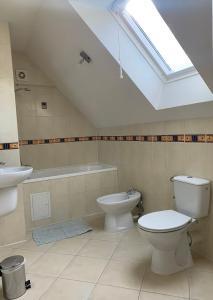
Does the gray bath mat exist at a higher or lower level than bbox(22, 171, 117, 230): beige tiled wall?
lower

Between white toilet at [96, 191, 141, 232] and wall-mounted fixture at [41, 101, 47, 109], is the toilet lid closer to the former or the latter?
white toilet at [96, 191, 141, 232]

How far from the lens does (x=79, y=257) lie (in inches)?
88.9

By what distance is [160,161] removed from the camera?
2619mm

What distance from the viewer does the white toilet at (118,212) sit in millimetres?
2723

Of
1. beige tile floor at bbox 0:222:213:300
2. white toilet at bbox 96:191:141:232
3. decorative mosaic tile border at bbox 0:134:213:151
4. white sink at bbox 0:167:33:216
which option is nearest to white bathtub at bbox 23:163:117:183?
decorative mosaic tile border at bbox 0:134:213:151

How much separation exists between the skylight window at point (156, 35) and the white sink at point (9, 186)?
1549mm

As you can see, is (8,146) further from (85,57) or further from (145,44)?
(145,44)

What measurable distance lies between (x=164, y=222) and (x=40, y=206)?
1.62 meters

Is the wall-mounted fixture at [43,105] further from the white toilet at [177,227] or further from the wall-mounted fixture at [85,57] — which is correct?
the white toilet at [177,227]

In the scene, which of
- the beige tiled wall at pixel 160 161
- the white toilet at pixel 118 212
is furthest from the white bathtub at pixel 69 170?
the white toilet at pixel 118 212

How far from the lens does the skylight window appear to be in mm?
2024

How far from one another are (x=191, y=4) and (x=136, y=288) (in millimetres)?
1846

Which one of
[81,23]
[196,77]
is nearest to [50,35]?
[81,23]

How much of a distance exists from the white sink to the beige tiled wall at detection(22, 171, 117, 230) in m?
0.75
